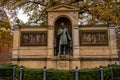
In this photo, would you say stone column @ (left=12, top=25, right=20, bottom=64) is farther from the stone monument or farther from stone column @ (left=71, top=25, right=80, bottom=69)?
stone column @ (left=71, top=25, right=80, bottom=69)

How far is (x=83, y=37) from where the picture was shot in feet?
60.1

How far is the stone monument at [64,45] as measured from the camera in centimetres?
1759

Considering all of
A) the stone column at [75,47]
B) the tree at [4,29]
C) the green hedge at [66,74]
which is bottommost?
the green hedge at [66,74]

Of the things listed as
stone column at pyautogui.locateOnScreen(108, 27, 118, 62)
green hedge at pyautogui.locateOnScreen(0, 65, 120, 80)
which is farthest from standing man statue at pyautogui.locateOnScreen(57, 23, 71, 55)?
green hedge at pyautogui.locateOnScreen(0, 65, 120, 80)

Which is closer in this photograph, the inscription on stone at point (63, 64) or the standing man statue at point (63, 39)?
the inscription on stone at point (63, 64)

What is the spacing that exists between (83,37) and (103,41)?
1.71m

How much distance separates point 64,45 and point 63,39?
20.3 inches

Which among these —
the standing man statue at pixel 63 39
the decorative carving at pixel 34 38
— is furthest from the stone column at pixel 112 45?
the decorative carving at pixel 34 38

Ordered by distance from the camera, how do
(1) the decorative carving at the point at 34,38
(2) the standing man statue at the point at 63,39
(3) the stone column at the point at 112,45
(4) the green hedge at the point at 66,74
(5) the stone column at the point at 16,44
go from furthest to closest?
(1) the decorative carving at the point at 34,38 < (2) the standing man statue at the point at 63,39 < (5) the stone column at the point at 16,44 < (3) the stone column at the point at 112,45 < (4) the green hedge at the point at 66,74

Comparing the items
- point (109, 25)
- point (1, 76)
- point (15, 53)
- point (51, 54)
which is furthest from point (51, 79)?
point (109, 25)

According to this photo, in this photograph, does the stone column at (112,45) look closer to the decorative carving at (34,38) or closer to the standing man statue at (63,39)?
the standing man statue at (63,39)

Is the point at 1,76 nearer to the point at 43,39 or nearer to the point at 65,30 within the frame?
the point at 43,39

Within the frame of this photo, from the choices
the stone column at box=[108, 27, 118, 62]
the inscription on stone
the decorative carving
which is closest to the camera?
the inscription on stone

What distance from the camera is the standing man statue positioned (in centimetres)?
1808
